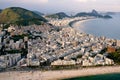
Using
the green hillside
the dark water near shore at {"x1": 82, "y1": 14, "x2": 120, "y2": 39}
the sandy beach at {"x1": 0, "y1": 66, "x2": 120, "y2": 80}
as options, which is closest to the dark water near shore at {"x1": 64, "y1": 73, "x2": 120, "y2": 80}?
the sandy beach at {"x1": 0, "y1": 66, "x2": 120, "y2": 80}

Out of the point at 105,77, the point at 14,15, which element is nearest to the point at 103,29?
the point at 14,15

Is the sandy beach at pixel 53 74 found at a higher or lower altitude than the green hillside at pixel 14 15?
higher

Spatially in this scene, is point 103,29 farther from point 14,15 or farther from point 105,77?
point 105,77

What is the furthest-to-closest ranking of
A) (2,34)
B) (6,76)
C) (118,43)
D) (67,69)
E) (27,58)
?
(2,34) → (118,43) → (27,58) → (67,69) → (6,76)

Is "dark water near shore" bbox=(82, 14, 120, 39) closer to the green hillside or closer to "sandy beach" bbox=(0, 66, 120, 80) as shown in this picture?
the green hillside

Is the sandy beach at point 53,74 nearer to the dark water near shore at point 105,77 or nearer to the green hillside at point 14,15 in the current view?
the dark water near shore at point 105,77

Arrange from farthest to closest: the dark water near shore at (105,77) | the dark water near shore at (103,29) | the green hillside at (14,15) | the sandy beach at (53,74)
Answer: the green hillside at (14,15) → the dark water near shore at (103,29) → the dark water near shore at (105,77) → the sandy beach at (53,74)

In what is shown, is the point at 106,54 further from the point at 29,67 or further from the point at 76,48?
the point at 29,67

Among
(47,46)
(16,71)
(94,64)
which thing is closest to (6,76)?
(16,71)

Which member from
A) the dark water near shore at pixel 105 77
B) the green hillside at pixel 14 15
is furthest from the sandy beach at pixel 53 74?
the green hillside at pixel 14 15
